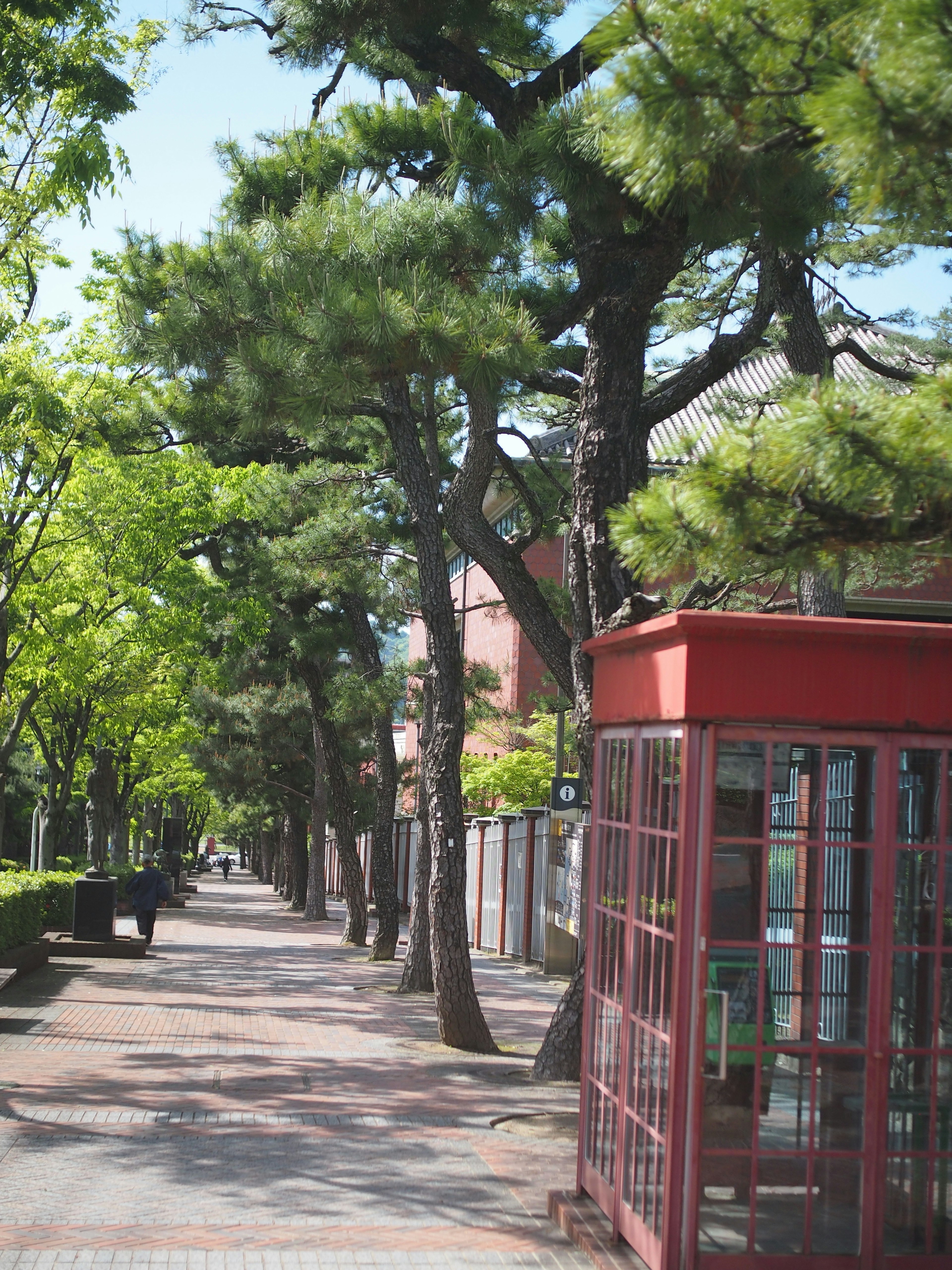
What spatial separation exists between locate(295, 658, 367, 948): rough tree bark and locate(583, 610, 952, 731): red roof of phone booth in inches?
788

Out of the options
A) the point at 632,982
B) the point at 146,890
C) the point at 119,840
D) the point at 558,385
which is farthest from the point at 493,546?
the point at 119,840

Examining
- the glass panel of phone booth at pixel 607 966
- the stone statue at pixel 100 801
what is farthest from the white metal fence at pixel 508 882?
the glass panel of phone booth at pixel 607 966

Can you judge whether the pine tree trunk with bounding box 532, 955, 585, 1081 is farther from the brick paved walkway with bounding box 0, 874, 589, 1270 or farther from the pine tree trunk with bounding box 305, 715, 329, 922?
the pine tree trunk with bounding box 305, 715, 329, 922

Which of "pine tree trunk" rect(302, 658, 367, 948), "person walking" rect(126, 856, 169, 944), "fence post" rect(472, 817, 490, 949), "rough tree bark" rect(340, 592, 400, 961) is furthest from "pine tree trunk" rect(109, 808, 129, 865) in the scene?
"rough tree bark" rect(340, 592, 400, 961)

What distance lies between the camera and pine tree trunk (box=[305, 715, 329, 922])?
3406 cm

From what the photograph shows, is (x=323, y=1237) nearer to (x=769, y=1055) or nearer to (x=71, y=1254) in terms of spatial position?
(x=71, y=1254)

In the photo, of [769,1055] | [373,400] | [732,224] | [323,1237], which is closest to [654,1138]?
[769,1055]

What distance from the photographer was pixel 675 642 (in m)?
5.57

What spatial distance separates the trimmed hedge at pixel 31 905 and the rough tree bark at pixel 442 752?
547cm

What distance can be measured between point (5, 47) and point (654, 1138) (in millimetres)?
10857

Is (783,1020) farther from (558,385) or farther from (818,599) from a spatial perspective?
(818,599)

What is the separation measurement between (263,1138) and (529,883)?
1554 centimetres

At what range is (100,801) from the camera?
101 ft

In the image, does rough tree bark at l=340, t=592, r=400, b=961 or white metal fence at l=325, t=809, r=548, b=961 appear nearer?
rough tree bark at l=340, t=592, r=400, b=961
